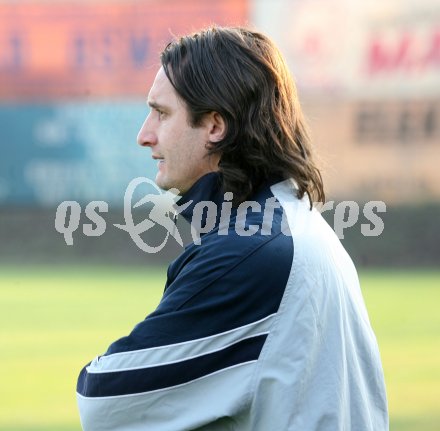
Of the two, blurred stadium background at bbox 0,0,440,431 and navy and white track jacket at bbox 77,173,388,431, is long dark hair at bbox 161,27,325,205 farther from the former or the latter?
blurred stadium background at bbox 0,0,440,431

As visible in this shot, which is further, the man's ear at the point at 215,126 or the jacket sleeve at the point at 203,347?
the man's ear at the point at 215,126

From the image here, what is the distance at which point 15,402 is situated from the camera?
719 centimetres

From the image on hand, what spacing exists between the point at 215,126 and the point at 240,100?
7 centimetres

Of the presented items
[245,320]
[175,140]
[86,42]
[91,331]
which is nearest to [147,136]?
[175,140]

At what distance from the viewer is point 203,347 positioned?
5.57ft

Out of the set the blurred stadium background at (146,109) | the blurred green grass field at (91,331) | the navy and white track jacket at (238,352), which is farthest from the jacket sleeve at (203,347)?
the blurred stadium background at (146,109)

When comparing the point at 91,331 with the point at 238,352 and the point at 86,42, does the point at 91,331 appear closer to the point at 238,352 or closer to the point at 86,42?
the point at 238,352

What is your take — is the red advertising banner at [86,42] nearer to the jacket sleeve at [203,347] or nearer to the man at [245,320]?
the man at [245,320]

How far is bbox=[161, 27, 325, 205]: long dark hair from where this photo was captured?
1.89 m

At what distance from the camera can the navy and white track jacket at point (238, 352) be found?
1682 mm

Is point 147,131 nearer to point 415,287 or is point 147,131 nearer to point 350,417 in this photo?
point 350,417

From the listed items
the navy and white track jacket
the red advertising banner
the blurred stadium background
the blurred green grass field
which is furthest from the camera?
the red advertising banner

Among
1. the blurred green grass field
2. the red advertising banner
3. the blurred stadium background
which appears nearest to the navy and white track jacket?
the blurred green grass field

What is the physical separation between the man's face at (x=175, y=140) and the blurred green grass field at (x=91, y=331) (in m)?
4.49
